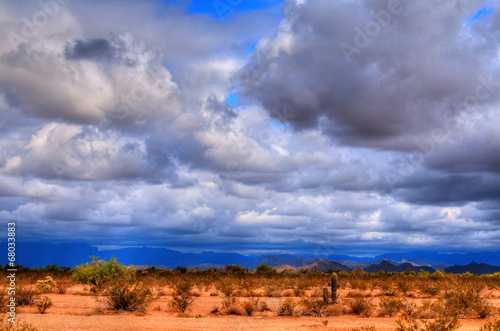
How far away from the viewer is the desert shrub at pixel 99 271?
3762 cm

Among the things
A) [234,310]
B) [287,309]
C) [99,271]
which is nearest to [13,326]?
[234,310]

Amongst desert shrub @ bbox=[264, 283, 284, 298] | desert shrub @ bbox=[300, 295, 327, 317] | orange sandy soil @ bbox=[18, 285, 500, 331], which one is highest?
desert shrub @ bbox=[300, 295, 327, 317]

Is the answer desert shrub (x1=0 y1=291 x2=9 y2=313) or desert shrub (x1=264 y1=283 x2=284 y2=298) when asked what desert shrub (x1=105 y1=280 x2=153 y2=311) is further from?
desert shrub (x1=264 y1=283 x2=284 y2=298)

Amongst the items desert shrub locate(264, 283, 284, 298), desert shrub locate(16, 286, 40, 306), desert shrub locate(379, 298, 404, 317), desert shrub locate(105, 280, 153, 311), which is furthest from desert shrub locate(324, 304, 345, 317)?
desert shrub locate(16, 286, 40, 306)

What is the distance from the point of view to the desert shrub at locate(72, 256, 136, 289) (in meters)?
37.6

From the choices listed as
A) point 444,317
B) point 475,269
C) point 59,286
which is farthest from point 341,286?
point 475,269

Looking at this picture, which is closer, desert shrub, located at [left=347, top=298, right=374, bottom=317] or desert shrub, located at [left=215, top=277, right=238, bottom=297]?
desert shrub, located at [left=347, top=298, right=374, bottom=317]

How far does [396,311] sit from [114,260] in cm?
2390

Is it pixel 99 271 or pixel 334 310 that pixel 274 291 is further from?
pixel 99 271

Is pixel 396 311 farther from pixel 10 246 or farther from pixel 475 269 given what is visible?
pixel 475 269

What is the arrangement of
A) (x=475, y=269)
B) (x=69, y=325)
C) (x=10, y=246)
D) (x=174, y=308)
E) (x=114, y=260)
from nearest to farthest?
(x=10, y=246) < (x=69, y=325) < (x=174, y=308) < (x=114, y=260) < (x=475, y=269)

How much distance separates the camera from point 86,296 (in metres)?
35.1

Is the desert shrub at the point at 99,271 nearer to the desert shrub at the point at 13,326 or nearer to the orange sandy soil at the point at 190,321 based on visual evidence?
the orange sandy soil at the point at 190,321

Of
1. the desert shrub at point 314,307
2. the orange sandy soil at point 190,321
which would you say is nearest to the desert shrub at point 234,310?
the orange sandy soil at point 190,321
